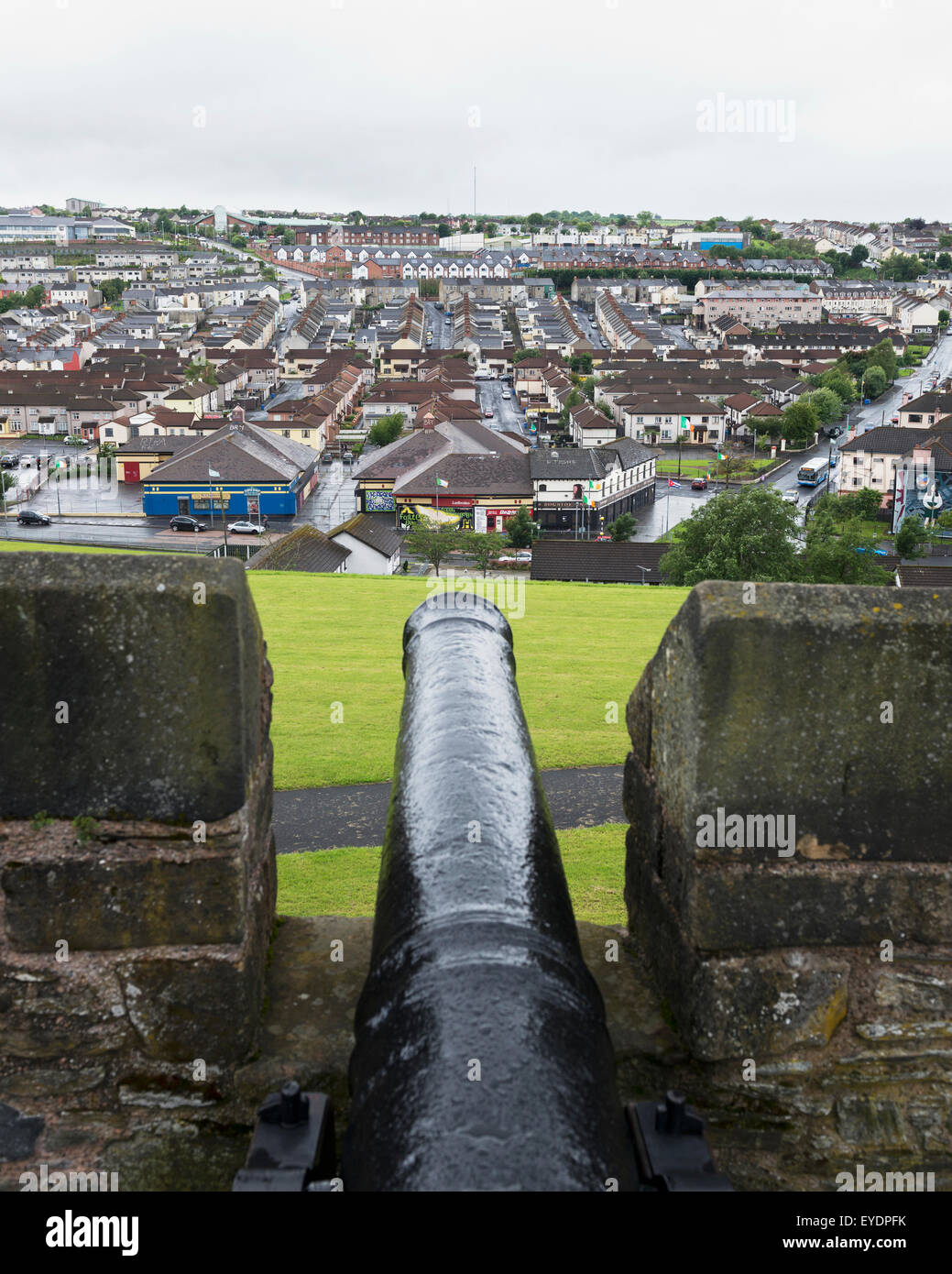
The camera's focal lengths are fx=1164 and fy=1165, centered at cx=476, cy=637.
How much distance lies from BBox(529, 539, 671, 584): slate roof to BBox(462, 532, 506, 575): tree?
4390 millimetres

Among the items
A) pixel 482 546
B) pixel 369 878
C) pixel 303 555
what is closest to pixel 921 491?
pixel 482 546

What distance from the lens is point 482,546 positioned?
142ft

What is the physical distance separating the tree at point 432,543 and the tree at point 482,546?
0.43 m

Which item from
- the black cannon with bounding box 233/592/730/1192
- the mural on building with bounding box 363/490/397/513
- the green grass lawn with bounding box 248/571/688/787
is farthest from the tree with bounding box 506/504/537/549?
the black cannon with bounding box 233/592/730/1192

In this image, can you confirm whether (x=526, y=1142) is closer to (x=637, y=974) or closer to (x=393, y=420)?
(x=637, y=974)

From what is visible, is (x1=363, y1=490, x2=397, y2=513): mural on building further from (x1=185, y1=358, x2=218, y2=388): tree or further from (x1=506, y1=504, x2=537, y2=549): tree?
(x1=185, y1=358, x2=218, y2=388): tree

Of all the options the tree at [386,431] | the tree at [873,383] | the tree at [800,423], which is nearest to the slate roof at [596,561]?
the tree at [386,431]

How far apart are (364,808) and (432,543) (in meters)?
32.8

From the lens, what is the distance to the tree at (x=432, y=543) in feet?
137

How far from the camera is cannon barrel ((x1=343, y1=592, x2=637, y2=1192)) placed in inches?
84.0

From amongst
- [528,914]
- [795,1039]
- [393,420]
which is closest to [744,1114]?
[795,1039]

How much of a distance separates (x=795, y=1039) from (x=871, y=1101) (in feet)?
1.02

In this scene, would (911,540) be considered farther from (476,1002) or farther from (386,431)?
(476,1002)
